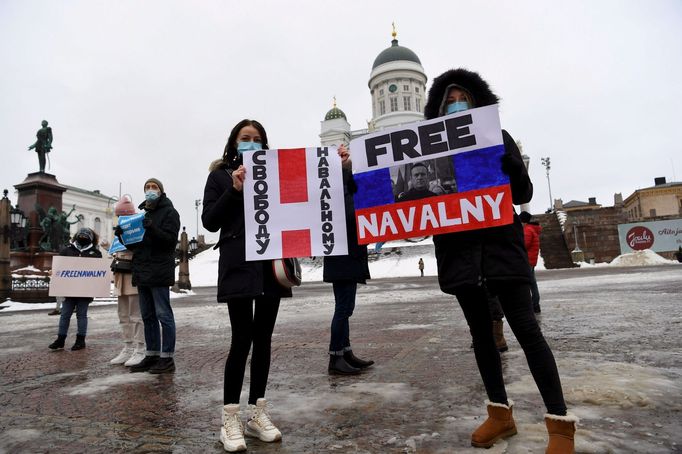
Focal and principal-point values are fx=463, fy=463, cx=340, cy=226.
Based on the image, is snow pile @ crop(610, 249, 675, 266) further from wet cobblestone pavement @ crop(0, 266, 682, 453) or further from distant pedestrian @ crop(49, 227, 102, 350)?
distant pedestrian @ crop(49, 227, 102, 350)

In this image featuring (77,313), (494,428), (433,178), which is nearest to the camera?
(494,428)

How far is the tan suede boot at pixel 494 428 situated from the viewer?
253 cm

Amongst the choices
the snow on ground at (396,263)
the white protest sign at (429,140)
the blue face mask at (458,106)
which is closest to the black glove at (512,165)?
the white protest sign at (429,140)

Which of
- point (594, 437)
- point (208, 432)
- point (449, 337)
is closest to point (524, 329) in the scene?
point (594, 437)

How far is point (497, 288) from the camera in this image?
262 centimetres

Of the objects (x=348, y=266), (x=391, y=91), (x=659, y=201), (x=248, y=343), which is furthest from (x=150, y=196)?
(x=391, y=91)

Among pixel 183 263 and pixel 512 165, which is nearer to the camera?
pixel 512 165

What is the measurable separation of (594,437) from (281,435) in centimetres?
181

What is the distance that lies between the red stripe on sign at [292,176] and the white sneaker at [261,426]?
1.41 m

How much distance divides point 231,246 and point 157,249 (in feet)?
8.36

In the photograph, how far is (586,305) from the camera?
928 cm

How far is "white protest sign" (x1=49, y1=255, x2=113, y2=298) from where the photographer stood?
23.4ft

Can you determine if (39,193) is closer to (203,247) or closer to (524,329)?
(524,329)

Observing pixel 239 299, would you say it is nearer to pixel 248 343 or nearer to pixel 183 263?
pixel 248 343
